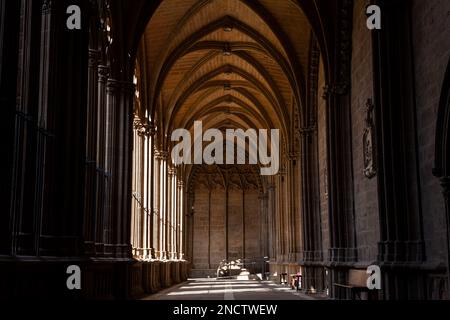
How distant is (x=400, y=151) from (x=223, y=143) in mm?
35331

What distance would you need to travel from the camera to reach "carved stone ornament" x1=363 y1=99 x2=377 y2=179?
13.9 meters

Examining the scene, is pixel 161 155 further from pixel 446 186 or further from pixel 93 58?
pixel 446 186

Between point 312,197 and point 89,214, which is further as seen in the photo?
point 312,197

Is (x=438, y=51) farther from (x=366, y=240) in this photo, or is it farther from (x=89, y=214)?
(x=89, y=214)

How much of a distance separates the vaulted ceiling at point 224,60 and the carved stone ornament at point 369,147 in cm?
646

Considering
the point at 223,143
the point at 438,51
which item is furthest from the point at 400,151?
the point at 223,143

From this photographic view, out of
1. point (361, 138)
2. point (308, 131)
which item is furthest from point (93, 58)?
point (308, 131)

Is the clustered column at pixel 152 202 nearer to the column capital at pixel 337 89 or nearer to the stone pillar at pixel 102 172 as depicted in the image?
the stone pillar at pixel 102 172

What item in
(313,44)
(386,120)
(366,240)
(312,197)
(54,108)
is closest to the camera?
(54,108)

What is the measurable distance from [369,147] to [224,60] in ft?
54.4

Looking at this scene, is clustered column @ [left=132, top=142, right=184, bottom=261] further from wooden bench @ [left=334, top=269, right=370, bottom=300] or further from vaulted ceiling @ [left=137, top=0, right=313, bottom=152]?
wooden bench @ [left=334, top=269, right=370, bottom=300]

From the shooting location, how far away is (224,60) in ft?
98.3

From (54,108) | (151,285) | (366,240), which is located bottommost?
(151,285)

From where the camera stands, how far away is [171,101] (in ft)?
99.3
